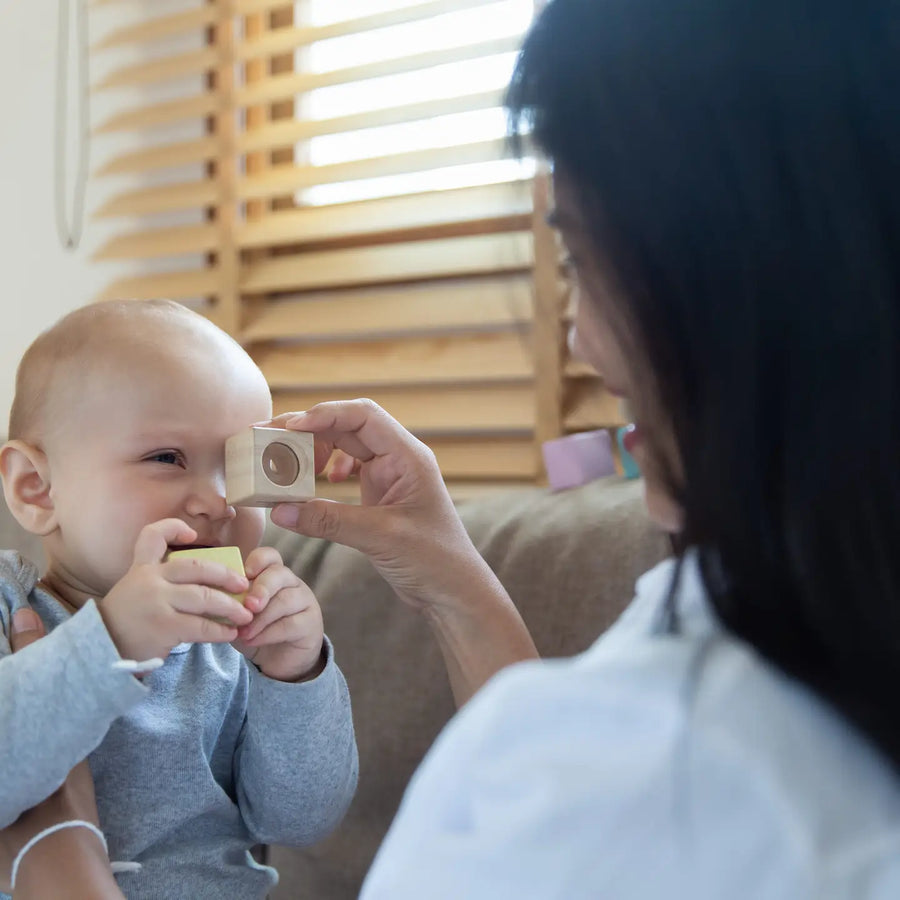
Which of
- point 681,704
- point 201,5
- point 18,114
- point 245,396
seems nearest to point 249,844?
point 245,396

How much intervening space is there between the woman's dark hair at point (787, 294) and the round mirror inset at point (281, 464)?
50 centimetres

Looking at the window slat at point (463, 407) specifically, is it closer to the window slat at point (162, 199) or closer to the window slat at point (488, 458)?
the window slat at point (488, 458)

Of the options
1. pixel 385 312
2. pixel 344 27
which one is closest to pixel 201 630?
pixel 385 312

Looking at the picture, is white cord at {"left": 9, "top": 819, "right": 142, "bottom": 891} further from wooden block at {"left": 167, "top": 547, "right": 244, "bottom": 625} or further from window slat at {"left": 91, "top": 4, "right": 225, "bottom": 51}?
window slat at {"left": 91, "top": 4, "right": 225, "bottom": 51}

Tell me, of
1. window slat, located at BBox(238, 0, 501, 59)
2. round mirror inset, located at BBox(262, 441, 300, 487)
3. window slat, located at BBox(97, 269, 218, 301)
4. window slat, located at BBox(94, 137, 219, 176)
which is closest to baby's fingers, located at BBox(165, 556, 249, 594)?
round mirror inset, located at BBox(262, 441, 300, 487)

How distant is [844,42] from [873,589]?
0.82ft

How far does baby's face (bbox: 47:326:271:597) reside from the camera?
3.17 feet

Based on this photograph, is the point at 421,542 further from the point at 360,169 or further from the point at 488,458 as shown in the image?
the point at 360,169

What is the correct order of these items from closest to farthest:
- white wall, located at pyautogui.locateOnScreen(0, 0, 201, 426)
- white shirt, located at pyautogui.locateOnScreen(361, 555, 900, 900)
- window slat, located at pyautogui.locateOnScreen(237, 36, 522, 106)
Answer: white shirt, located at pyautogui.locateOnScreen(361, 555, 900, 900)
window slat, located at pyautogui.locateOnScreen(237, 36, 522, 106)
white wall, located at pyautogui.locateOnScreen(0, 0, 201, 426)

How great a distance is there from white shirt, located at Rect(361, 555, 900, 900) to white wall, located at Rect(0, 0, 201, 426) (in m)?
2.34

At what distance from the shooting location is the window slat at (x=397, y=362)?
197 centimetres

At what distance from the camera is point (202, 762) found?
0.99 meters

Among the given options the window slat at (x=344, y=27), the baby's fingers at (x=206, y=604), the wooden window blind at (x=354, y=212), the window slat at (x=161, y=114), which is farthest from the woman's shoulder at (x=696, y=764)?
the window slat at (x=161, y=114)

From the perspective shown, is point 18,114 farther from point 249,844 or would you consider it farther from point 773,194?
point 773,194
